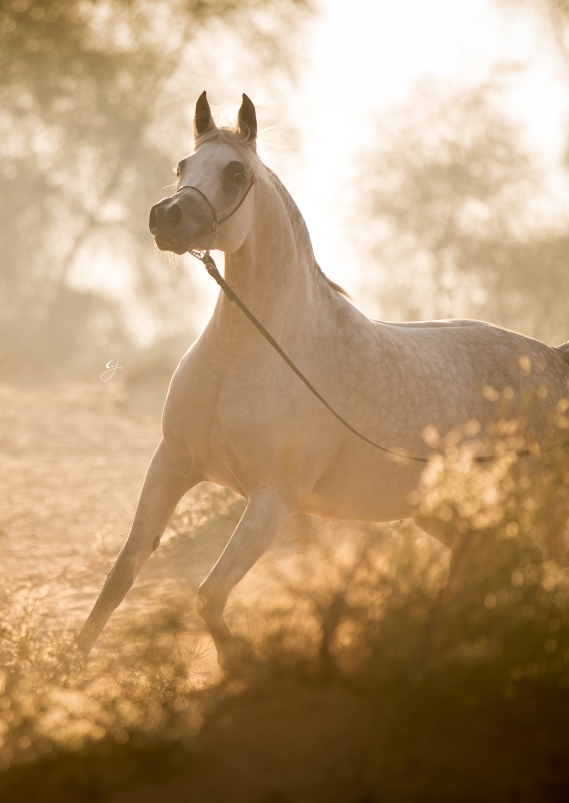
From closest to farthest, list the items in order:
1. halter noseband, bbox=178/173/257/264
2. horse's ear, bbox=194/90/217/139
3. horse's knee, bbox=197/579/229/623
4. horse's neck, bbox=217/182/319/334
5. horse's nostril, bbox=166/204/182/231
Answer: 1. horse's knee, bbox=197/579/229/623
2. horse's nostril, bbox=166/204/182/231
3. halter noseband, bbox=178/173/257/264
4. horse's neck, bbox=217/182/319/334
5. horse's ear, bbox=194/90/217/139

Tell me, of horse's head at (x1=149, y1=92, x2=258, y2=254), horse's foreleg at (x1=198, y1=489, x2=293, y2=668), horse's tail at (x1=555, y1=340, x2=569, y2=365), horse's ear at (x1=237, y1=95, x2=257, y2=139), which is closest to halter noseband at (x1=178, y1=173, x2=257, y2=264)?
horse's head at (x1=149, y1=92, x2=258, y2=254)

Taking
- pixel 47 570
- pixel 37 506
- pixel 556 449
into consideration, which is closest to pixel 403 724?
pixel 556 449

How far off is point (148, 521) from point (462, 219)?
20814 millimetres

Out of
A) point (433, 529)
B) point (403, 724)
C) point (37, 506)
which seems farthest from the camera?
point (37, 506)

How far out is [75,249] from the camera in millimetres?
23203

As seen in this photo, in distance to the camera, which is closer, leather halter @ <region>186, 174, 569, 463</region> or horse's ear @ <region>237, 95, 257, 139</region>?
leather halter @ <region>186, 174, 569, 463</region>

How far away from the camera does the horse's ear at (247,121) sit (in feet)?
12.8

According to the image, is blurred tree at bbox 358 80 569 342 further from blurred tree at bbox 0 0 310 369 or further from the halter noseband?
the halter noseband

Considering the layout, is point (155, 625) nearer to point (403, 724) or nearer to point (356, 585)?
point (356, 585)

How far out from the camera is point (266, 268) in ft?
12.7

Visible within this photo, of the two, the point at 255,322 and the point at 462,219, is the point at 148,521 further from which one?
the point at 462,219

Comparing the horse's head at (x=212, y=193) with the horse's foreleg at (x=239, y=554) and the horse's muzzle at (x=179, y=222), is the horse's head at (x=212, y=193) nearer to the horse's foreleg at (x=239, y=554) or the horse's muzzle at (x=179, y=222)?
the horse's muzzle at (x=179, y=222)

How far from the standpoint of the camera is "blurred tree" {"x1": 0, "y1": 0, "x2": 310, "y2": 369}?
21.4 metres

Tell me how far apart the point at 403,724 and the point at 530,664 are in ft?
1.63
